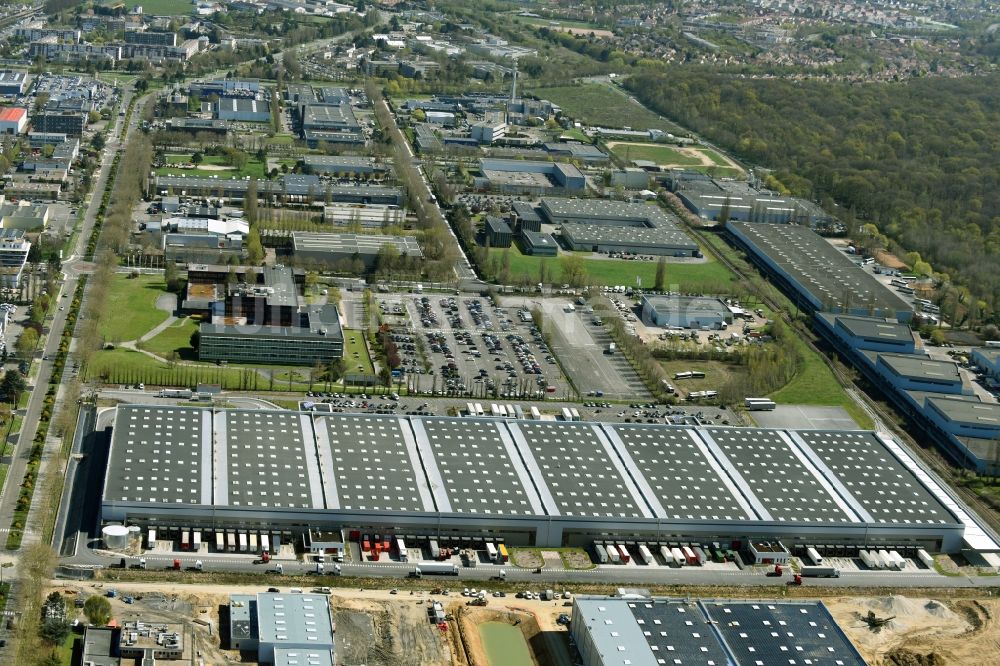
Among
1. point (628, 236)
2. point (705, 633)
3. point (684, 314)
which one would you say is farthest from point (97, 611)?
point (628, 236)

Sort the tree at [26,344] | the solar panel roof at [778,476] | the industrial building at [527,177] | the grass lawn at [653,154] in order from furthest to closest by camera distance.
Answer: the grass lawn at [653,154] < the industrial building at [527,177] < the tree at [26,344] < the solar panel roof at [778,476]

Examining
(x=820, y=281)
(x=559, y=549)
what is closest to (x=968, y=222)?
(x=820, y=281)

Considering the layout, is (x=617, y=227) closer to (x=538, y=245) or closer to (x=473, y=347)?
(x=538, y=245)

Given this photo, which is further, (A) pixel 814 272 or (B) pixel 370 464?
(A) pixel 814 272

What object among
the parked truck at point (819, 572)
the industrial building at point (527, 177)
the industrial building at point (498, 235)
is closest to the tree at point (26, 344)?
the industrial building at point (498, 235)

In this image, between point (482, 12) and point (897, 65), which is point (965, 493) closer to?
point (897, 65)

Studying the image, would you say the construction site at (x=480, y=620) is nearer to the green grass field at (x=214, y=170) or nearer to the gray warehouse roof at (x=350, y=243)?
the gray warehouse roof at (x=350, y=243)
